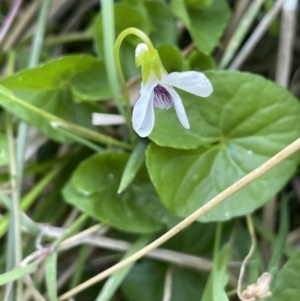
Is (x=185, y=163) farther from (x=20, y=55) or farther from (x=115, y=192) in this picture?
(x=20, y=55)

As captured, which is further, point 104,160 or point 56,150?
point 56,150

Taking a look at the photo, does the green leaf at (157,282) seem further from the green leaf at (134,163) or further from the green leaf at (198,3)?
the green leaf at (198,3)

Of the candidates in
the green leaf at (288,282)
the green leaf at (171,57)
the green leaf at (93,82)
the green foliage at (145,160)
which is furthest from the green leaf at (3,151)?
the green leaf at (288,282)

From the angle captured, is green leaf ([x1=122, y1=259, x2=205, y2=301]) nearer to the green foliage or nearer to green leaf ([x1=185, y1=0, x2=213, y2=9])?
the green foliage

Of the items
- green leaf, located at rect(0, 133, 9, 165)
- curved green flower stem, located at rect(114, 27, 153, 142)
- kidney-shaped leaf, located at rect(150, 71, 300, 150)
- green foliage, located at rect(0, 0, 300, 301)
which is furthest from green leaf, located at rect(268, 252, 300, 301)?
green leaf, located at rect(0, 133, 9, 165)

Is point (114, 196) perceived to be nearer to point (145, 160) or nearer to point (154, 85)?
point (145, 160)

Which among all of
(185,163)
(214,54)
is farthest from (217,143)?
(214,54)
